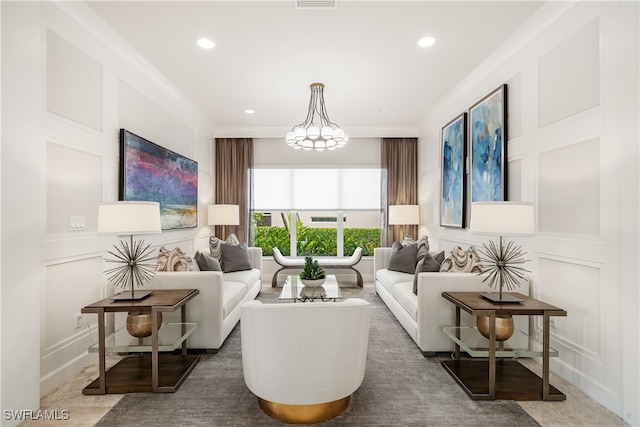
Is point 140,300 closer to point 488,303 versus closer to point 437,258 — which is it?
point 488,303

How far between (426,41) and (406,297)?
2.32 metres

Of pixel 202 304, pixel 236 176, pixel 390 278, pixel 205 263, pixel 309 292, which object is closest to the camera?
pixel 202 304

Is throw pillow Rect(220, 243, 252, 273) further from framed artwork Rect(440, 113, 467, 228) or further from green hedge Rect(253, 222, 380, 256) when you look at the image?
framed artwork Rect(440, 113, 467, 228)

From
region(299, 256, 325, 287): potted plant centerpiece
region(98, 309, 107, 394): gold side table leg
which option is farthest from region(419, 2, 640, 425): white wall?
region(98, 309, 107, 394): gold side table leg

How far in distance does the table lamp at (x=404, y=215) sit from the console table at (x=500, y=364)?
115 inches

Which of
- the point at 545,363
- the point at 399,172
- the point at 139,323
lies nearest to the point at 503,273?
the point at 545,363

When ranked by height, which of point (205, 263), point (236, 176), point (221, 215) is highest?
point (236, 176)

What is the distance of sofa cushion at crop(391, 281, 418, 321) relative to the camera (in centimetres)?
307

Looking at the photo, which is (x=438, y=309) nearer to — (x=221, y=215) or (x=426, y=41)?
(x=426, y=41)

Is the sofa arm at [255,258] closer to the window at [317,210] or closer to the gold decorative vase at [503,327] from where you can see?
the window at [317,210]

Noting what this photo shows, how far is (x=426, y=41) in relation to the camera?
9.71 ft

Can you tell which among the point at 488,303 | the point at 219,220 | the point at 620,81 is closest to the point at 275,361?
the point at 488,303

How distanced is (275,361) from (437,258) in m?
2.21

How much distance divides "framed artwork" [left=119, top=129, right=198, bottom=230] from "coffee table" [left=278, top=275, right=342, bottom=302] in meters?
1.66
